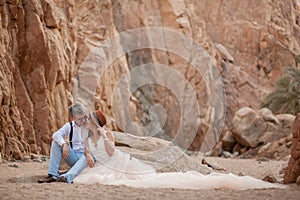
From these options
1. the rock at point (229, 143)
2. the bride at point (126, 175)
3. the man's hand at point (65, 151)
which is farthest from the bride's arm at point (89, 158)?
the rock at point (229, 143)

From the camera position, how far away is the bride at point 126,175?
696 cm

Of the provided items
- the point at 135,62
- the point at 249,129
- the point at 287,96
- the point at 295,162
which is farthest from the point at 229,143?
the point at 295,162

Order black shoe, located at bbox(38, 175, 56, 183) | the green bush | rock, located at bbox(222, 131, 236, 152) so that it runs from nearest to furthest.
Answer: black shoe, located at bbox(38, 175, 56, 183), rock, located at bbox(222, 131, 236, 152), the green bush

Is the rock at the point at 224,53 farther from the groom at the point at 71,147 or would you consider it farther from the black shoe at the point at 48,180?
the black shoe at the point at 48,180

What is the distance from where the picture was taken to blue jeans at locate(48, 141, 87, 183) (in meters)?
7.32

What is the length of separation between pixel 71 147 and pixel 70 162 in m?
0.23

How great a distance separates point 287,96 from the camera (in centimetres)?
2648

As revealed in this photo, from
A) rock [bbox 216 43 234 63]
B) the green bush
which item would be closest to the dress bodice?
the green bush

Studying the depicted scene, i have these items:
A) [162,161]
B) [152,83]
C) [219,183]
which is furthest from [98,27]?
[219,183]

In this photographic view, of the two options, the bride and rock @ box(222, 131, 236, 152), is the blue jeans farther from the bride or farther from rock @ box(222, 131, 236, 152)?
rock @ box(222, 131, 236, 152)

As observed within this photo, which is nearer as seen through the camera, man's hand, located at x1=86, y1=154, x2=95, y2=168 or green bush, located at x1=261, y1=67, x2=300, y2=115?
man's hand, located at x1=86, y1=154, x2=95, y2=168

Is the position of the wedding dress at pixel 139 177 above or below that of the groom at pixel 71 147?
below

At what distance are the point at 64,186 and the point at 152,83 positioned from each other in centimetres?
2416

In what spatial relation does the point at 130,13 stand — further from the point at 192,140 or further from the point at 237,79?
the point at 237,79
